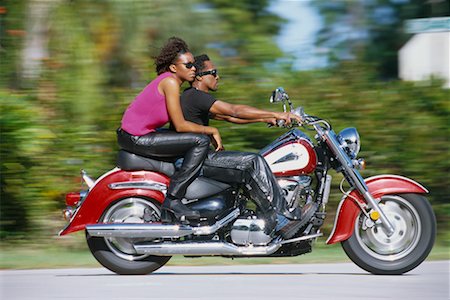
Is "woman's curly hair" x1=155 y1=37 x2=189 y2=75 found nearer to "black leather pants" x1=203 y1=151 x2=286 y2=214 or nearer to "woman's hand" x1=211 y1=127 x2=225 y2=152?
"woman's hand" x1=211 y1=127 x2=225 y2=152

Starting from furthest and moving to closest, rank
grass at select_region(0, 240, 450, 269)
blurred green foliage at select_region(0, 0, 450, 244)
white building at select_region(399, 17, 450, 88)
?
white building at select_region(399, 17, 450, 88)
blurred green foliage at select_region(0, 0, 450, 244)
grass at select_region(0, 240, 450, 269)

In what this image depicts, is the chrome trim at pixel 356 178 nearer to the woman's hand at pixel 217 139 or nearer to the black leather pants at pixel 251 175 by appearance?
the black leather pants at pixel 251 175

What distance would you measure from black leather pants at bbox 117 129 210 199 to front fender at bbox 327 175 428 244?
4.00 feet

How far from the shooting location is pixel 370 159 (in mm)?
10680

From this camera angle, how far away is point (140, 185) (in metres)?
7.78

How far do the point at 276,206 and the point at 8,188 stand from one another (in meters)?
4.07

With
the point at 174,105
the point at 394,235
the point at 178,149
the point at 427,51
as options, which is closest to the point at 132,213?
the point at 178,149

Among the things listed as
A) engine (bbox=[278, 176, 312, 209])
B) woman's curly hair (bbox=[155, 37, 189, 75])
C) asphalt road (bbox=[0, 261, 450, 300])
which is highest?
woman's curly hair (bbox=[155, 37, 189, 75])

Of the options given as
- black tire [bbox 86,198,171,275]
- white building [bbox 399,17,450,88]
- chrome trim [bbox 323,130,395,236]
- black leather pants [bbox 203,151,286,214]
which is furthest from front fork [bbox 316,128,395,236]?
white building [bbox 399,17,450,88]

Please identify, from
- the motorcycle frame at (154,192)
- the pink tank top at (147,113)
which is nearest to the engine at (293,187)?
the motorcycle frame at (154,192)

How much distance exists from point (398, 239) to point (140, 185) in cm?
214

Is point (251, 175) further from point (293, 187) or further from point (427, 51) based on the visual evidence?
point (427, 51)

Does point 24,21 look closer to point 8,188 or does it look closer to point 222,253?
point 8,188

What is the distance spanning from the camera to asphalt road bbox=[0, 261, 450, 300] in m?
6.79
